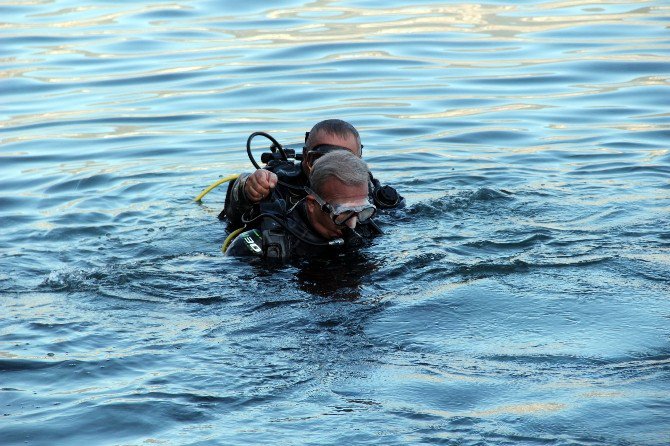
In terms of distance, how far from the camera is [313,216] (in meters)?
6.51

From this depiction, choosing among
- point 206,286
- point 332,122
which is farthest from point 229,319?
point 332,122

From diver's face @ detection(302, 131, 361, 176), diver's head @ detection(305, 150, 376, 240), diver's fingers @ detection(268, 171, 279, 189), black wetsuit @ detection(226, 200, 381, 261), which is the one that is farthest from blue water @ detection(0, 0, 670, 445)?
diver's face @ detection(302, 131, 361, 176)

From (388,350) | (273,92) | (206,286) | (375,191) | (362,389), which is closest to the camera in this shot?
(362,389)

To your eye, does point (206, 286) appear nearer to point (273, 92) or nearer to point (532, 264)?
point (532, 264)

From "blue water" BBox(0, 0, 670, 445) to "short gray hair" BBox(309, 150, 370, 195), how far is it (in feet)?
1.94

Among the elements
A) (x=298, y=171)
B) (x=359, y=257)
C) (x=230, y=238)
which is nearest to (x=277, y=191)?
(x=298, y=171)

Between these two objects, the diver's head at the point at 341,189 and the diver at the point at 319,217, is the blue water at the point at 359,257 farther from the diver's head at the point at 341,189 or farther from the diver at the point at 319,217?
the diver's head at the point at 341,189

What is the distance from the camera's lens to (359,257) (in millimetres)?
6816

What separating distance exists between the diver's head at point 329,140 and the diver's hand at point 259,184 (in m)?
0.49

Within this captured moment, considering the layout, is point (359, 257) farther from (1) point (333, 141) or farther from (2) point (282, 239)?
(1) point (333, 141)

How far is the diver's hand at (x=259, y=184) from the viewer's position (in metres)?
6.38

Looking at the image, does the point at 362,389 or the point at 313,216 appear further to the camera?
the point at 313,216

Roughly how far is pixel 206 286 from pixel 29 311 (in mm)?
1028

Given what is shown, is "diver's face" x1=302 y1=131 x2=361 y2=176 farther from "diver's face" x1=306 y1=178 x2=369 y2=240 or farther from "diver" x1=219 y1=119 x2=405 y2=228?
"diver's face" x1=306 y1=178 x2=369 y2=240
